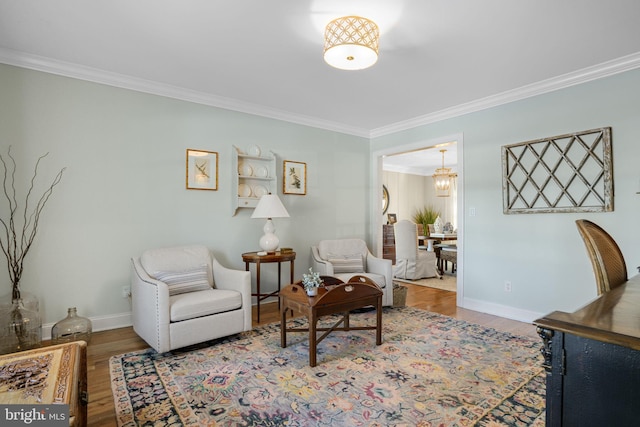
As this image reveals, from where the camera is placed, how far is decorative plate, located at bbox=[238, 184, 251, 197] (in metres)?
3.94

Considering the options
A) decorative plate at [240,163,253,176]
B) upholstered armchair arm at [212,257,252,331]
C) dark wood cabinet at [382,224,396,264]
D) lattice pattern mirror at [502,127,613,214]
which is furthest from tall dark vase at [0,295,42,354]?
dark wood cabinet at [382,224,396,264]

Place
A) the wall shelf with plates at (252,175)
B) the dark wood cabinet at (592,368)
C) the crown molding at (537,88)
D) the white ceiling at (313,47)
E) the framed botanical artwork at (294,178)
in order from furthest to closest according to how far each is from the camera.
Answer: the framed botanical artwork at (294,178) → the wall shelf with plates at (252,175) → the crown molding at (537,88) → the white ceiling at (313,47) → the dark wood cabinet at (592,368)

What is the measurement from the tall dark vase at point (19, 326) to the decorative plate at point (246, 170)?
7.30 ft

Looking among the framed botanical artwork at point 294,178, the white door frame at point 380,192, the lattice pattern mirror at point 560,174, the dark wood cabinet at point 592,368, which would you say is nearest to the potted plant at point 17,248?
the framed botanical artwork at point 294,178

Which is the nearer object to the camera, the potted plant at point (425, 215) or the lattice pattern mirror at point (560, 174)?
the lattice pattern mirror at point (560, 174)

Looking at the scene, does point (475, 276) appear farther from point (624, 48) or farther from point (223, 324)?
point (223, 324)

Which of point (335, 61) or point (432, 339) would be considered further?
point (432, 339)

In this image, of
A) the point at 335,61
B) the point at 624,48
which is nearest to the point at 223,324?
the point at 335,61

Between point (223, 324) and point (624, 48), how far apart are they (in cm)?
387

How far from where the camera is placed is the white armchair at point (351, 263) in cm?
371

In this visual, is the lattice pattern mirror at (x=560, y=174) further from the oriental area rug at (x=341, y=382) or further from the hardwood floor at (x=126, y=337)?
the oriental area rug at (x=341, y=382)

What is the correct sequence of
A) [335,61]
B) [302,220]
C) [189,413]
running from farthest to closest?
[302,220]
[335,61]
[189,413]

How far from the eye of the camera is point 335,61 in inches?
93.0

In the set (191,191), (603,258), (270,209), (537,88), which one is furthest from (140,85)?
(537,88)
